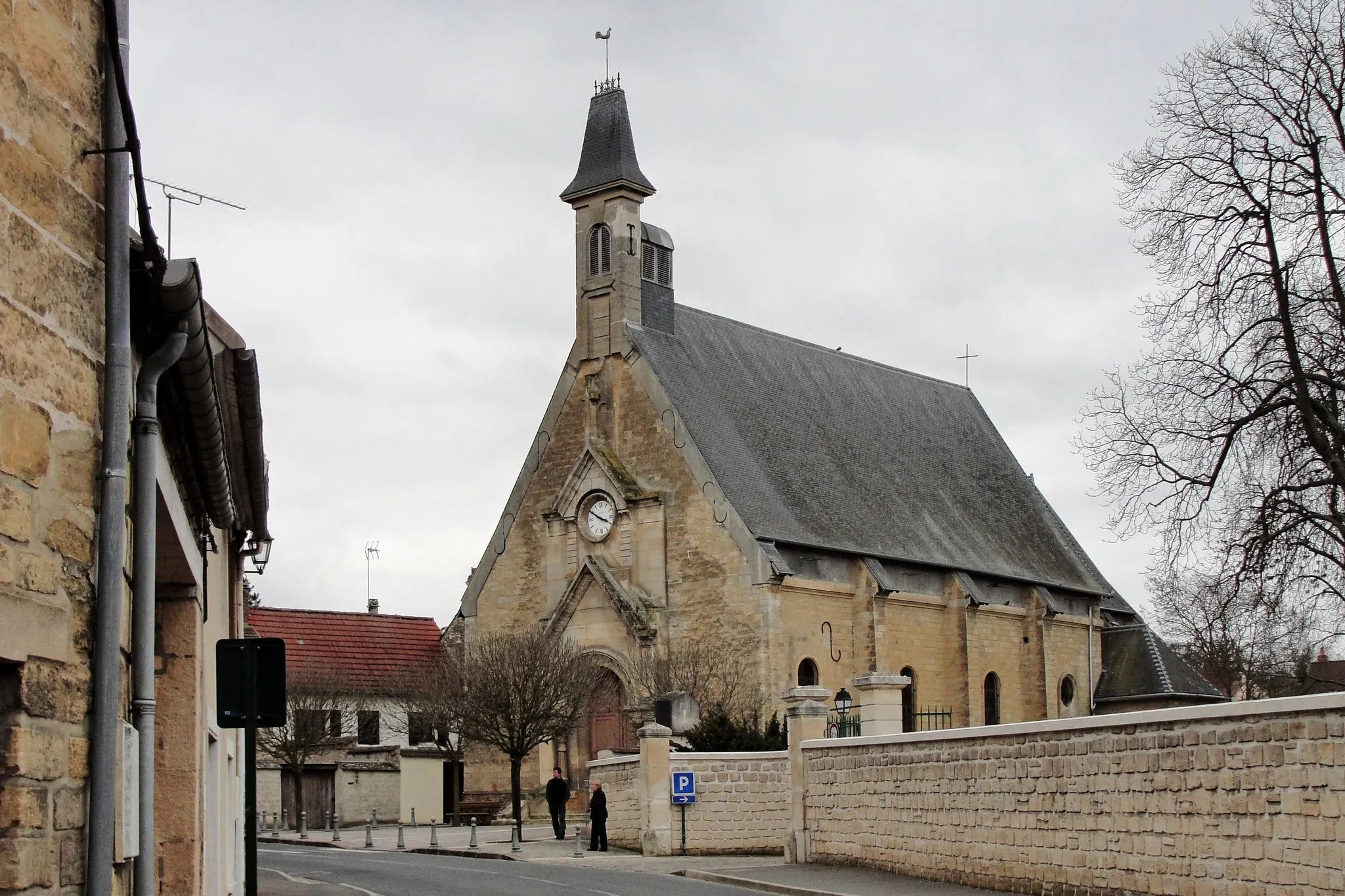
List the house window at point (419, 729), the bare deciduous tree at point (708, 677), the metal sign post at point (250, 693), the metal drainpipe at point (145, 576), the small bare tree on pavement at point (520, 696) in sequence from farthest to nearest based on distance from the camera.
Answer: the house window at point (419, 729) → the bare deciduous tree at point (708, 677) → the small bare tree on pavement at point (520, 696) → the metal sign post at point (250, 693) → the metal drainpipe at point (145, 576)

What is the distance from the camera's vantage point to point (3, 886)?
579cm

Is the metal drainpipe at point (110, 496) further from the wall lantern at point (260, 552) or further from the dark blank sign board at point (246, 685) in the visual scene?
the wall lantern at point (260, 552)

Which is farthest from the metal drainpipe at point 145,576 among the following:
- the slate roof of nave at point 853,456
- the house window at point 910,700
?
the house window at point 910,700

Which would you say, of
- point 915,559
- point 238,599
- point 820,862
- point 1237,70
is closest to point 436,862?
point 820,862

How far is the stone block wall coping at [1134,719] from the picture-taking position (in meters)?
14.8

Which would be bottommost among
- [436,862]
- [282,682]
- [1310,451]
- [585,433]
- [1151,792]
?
[436,862]

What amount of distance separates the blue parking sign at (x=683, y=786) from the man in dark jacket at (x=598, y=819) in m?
2.04

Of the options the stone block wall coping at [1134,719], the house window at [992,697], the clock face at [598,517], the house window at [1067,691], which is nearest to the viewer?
the stone block wall coping at [1134,719]

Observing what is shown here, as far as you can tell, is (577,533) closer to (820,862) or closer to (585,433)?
(585,433)

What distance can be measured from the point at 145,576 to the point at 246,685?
114 inches

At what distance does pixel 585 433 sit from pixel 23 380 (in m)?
39.1

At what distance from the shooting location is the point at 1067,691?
5069 cm

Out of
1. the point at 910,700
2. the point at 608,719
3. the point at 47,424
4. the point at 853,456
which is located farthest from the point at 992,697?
the point at 47,424

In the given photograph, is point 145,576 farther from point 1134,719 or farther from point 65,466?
point 1134,719
